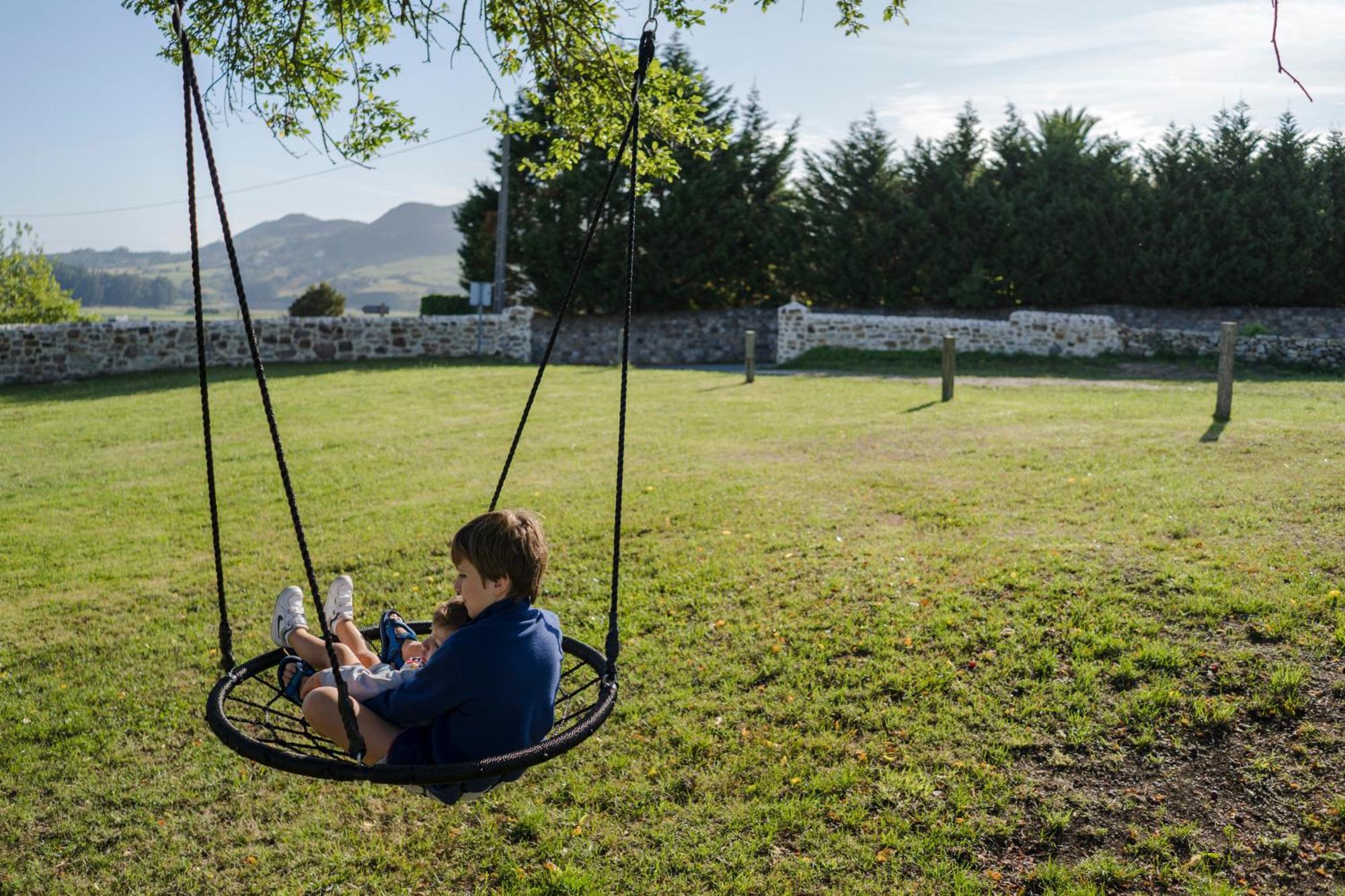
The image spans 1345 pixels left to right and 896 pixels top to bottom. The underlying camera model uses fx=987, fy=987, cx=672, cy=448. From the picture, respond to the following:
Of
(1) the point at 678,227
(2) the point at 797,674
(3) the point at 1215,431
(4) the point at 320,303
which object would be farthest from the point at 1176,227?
(4) the point at 320,303

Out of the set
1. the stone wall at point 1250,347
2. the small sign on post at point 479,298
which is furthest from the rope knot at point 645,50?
the small sign on post at point 479,298

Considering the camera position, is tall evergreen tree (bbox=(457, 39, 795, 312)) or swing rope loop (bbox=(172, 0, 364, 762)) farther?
tall evergreen tree (bbox=(457, 39, 795, 312))

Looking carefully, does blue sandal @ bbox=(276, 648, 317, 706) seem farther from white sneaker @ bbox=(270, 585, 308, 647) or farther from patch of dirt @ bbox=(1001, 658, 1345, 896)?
patch of dirt @ bbox=(1001, 658, 1345, 896)

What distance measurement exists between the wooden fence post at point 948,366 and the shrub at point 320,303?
71.9 feet

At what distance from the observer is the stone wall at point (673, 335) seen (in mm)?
26344

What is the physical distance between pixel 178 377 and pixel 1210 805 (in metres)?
19.8

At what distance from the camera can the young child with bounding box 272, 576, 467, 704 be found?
311 cm

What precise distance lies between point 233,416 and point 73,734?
9.34 meters

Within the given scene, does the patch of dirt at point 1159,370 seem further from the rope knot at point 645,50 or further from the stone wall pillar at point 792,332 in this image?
the rope knot at point 645,50

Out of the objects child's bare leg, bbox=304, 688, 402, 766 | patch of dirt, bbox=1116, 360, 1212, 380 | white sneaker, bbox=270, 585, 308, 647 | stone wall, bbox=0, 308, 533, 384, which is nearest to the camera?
child's bare leg, bbox=304, 688, 402, 766

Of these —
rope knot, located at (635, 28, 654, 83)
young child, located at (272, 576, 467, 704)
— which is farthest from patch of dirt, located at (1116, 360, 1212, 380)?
young child, located at (272, 576, 467, 704)

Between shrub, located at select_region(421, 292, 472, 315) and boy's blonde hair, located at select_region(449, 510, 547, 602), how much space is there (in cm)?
2430

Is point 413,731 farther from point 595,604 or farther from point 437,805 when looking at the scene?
point 595,604

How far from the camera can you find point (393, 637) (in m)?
3.70
